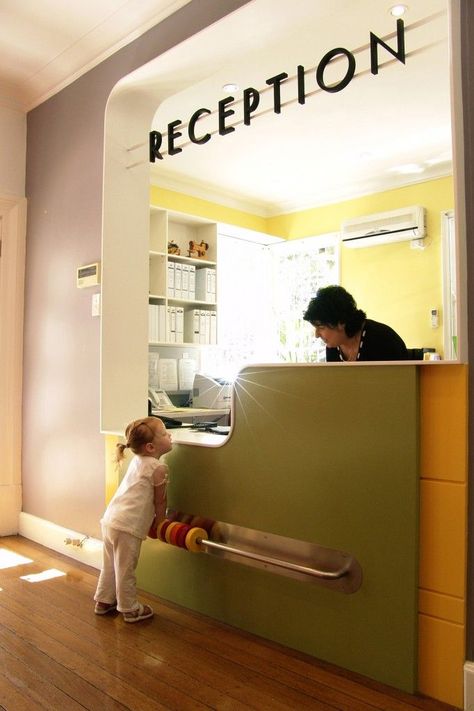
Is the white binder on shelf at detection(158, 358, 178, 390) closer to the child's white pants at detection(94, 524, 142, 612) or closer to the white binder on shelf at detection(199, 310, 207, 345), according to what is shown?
the white binder on shelf at detection(199, 310, 207, 345)

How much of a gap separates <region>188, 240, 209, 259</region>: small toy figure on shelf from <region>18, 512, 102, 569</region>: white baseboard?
2.57 m

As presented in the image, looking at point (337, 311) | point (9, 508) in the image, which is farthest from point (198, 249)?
point (337, 311)

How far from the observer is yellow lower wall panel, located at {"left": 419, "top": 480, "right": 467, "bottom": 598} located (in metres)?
1.81

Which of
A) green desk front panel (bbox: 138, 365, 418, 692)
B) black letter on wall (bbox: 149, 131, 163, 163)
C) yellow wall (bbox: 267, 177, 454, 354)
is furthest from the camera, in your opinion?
yellow wall (bbox: 267, 177, 454, 354)

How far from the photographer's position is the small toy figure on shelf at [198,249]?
5.26 metres

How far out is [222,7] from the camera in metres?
2.61

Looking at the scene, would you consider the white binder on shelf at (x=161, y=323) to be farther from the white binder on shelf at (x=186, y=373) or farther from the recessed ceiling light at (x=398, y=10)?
the recessed ceiling light at (x=398, y=10)

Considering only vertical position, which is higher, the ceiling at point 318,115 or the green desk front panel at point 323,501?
the ceiling at point 318,115

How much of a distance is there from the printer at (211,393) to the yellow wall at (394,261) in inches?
61.2

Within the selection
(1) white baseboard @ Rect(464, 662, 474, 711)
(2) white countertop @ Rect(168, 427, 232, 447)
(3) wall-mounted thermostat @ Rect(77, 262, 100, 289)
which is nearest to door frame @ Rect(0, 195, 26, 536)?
(3) wall-mounted thermostat @ Rect(77, 262, 100, 289)

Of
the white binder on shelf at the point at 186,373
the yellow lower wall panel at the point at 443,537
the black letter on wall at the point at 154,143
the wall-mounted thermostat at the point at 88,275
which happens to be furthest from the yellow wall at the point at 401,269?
the yellow lower wall panel at the point at 443,537

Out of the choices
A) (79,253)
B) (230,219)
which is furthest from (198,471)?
(230,219)

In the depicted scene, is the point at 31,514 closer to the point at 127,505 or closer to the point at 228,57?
the point at 127,505

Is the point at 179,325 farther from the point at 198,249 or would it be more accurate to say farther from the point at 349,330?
the point at 349,330
